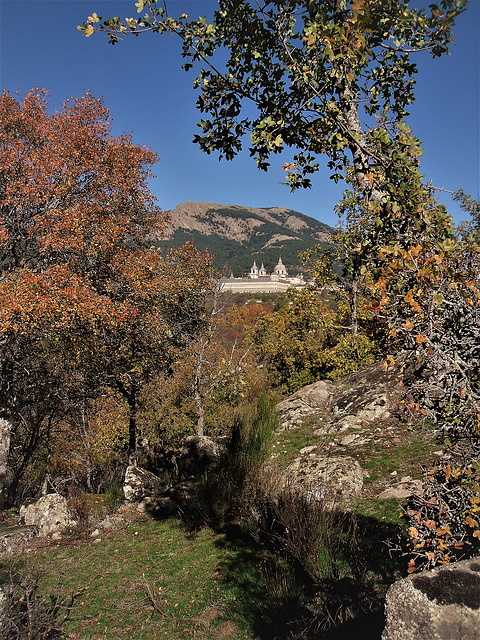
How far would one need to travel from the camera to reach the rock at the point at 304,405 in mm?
11868

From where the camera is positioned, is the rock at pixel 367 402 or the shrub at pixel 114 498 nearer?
the shrub at pixel 114 498

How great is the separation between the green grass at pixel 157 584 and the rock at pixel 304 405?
5.93m

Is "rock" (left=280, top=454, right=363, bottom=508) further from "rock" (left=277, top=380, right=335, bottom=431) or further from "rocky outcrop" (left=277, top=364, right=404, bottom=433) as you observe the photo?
"rock" (left=277, top=380, right=335, bottom=431)

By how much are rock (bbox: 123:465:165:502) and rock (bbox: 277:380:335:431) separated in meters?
4.14

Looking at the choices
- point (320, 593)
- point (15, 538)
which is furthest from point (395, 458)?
point (15, 538)

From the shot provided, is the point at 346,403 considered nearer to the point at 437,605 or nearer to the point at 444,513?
the point at 444,513

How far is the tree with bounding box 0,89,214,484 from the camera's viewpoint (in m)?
8.83

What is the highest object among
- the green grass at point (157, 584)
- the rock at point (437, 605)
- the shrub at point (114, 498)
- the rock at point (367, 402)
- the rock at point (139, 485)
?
the rock at point (437, 605)

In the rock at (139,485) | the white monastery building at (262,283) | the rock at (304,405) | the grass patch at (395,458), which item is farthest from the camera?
the white monastery building at (262,283)

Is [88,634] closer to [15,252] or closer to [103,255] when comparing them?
[103,255]

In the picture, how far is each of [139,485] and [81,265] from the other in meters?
6.22

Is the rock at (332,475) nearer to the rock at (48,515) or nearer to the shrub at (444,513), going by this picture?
the shrub at (444,513)

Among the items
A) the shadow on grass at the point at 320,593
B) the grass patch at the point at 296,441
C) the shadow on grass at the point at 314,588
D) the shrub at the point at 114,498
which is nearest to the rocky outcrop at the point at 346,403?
the grass patch at the point at 296,441

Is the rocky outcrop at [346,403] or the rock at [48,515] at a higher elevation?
the rocky outcrop at [346,403]
